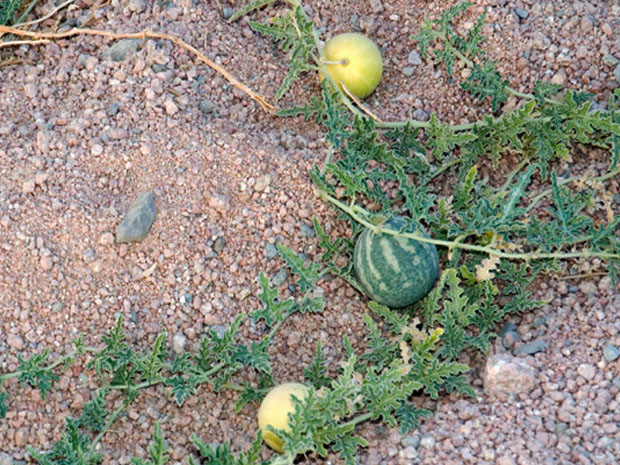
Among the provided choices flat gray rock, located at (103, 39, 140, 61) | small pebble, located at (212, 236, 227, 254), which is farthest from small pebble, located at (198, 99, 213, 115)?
small pebble, located at (212, 236, 227, 254)

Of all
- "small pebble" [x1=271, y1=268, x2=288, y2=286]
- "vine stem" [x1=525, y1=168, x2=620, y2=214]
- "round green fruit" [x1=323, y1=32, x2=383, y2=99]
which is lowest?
"small pebble" [x1=271, y1=268, x2=288, y2=286]

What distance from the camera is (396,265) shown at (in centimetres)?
398

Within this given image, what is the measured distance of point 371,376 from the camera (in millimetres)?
3549

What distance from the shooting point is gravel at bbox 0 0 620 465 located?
3.72m

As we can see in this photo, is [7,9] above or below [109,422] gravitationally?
above

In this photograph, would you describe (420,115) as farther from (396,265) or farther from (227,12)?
(227,12)

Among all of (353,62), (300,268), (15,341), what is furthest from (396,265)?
(15,341)

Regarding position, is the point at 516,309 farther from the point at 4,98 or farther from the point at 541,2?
the point at 4,98

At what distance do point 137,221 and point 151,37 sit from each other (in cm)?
103

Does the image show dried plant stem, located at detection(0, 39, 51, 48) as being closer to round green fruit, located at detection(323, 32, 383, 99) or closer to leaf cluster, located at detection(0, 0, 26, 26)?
leaf cluster, located at detection(0, 0, 26, 26)

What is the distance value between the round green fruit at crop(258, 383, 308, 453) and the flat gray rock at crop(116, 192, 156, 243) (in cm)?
91

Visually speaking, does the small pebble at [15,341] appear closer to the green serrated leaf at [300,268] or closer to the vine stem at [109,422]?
the vine stem at [109,422]

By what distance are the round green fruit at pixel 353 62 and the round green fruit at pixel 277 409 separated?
4.99 feet

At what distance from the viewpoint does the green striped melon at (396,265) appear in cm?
399
